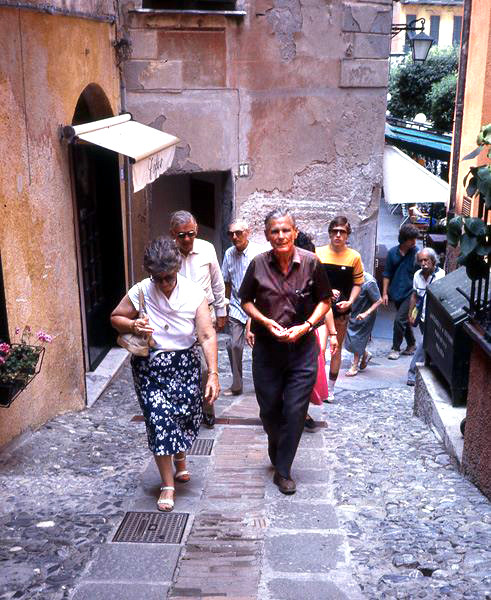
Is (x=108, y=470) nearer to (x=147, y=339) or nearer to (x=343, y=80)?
(x=147, y=339)

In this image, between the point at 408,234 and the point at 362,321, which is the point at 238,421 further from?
the point at 408,234

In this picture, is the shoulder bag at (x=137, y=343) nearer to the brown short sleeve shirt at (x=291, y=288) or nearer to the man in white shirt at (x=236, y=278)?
the brown short sleeve shirt at (x=291, y=288)

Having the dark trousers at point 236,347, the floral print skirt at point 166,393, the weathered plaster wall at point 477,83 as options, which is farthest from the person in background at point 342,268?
the weathered plaster wall at point 477,83

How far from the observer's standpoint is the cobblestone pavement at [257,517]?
134 inches

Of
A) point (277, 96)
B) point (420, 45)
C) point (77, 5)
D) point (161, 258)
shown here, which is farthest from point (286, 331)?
point (420, 45)

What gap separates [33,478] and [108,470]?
50cm

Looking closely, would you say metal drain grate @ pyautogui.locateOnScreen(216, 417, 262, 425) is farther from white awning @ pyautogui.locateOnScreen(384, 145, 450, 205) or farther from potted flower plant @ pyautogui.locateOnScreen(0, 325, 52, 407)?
white awning @ pyautogui.locateOnScreen(384, 145, 450, 205)

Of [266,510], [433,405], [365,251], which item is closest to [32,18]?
[266,510]

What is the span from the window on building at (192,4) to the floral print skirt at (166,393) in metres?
6.09

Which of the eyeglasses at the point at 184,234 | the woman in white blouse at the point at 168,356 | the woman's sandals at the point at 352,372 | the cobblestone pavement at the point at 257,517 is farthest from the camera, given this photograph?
the woman's sandals at the point at 352,372

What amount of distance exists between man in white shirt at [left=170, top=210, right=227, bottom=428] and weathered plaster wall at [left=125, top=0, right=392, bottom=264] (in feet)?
12.4

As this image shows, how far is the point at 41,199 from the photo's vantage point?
549cm

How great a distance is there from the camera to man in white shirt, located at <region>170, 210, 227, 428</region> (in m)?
5.48

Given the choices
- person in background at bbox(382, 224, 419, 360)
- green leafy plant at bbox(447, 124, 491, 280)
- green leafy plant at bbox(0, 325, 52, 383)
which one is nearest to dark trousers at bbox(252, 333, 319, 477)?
green leafy plant at bbox(447, 124, 491, 280)
